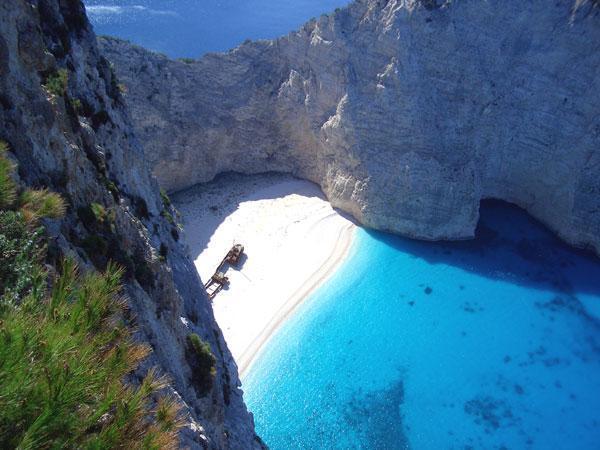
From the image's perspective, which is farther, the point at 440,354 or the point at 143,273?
the point at 440,354

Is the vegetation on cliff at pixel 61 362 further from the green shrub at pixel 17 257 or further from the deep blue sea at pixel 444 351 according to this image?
the deep blue sea at pixel 444 351

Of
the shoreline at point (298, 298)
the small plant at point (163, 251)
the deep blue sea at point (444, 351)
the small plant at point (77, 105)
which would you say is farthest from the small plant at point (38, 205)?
the shoreline at point (298, 298)

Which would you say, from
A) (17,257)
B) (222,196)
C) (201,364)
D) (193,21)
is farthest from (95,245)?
(193,21)

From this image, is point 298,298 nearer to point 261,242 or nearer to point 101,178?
point 261,242

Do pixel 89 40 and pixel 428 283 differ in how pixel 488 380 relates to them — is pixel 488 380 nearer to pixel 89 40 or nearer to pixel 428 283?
pixel 428 283

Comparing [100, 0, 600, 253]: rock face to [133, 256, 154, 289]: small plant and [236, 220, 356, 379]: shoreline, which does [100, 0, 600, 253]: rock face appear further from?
[133, 256, 154, 289]: small plant
